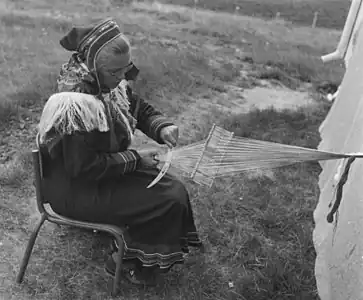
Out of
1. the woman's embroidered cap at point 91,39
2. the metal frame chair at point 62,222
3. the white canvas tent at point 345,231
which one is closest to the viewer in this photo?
the white canvas tent at point 345,231

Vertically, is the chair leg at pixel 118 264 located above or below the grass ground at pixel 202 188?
above

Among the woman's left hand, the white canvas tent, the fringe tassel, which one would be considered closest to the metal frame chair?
the fringe tassel

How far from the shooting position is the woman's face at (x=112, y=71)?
2.36 meters

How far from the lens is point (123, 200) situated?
2.59 m

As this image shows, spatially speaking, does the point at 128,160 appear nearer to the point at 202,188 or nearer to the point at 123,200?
the point at 123,200

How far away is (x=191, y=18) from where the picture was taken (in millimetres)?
12250

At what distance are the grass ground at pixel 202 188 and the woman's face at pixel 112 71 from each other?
1.23m

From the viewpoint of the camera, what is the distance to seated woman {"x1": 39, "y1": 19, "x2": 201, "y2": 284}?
2.36 meters

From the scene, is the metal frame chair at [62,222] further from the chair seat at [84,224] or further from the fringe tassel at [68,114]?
the fringe tassel at [68,114]

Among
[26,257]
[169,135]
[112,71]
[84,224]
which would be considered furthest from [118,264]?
[112,71]

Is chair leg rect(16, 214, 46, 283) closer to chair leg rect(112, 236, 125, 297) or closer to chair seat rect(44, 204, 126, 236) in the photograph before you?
chair seat rect(44, 204, 126, 236)

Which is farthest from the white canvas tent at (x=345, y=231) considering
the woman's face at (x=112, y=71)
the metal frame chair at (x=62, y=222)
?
the woman's face at (x=112, y=71)

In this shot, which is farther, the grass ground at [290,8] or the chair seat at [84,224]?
the grass ground at [290,8]

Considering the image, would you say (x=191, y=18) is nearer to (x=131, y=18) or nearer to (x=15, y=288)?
(x=131, y=18)
